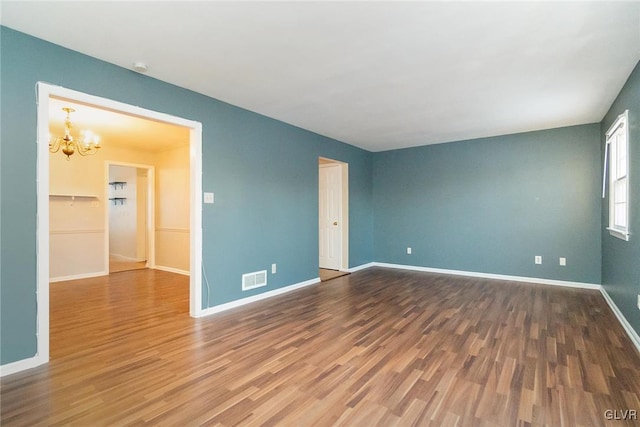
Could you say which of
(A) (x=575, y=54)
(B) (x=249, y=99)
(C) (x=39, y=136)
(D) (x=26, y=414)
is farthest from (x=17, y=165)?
(A) (x=575, y=54)

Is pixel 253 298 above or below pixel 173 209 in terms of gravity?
below

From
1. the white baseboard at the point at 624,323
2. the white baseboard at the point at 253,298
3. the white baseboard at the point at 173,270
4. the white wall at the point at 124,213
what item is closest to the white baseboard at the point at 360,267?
the white baseboard at the point at 253,298

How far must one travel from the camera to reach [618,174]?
3.47m

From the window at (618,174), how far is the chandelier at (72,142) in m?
6.38

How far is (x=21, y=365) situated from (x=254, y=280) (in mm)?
2250

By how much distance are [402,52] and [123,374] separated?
10.9ft

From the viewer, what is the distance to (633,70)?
273cm

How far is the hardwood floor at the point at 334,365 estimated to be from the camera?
5.70 feet

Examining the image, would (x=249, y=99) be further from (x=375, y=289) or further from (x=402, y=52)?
(x=375, y=289)

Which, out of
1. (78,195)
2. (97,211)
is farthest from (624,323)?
(78,195)

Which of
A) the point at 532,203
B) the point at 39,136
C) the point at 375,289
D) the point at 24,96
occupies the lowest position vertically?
the point at 375,289

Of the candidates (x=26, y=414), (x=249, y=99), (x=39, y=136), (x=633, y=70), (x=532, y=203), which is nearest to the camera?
(x=26, y=414)

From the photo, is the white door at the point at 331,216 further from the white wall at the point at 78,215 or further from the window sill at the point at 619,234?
the white wall at the point at 78,215

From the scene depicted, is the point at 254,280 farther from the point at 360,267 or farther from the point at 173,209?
the point at 173,209
